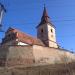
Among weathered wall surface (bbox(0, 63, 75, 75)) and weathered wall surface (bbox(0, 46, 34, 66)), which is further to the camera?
weathered wall surface (bbox(0, 46, 34, 66))

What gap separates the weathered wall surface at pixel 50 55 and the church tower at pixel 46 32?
17.2 m

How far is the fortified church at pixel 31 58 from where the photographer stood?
25702 millimetres

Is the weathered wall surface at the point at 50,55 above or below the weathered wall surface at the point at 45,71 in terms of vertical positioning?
above

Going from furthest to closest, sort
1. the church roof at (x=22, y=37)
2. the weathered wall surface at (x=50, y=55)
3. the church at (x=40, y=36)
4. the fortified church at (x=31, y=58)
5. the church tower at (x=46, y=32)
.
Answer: the church tower at (x=46, y=32)
the church roof at (x=22, y=37)
the church at (x=40, y=36)
the weathered wall surface at (x=50, y=55)
the fortified church at (x=31, y=58)

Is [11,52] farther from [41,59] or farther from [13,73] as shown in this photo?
[13,73]

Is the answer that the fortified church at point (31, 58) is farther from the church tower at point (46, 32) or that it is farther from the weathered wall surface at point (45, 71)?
the church tower at point (46, 32)

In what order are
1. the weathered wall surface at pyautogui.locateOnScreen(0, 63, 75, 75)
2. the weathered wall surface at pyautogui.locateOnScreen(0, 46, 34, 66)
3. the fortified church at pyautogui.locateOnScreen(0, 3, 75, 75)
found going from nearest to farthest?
the weathered wall surface at pyautogui.locateOnScreen(0, 63, 75, 75) < the fortified church at pyautogui.locateOnScreen(0, 3, 75, 75) < the weathered wall surface at pyautogui.locateOnScreen(0, 46, 34, 66)

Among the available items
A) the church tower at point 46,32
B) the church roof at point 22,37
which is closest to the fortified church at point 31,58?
the church roof at point 22,37

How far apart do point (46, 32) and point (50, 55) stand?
69.6ft

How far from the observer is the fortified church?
84.3 ft

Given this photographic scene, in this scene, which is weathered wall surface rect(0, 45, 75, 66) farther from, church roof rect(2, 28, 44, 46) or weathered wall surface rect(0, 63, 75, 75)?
church roof rect(2, 28, 44, 46)

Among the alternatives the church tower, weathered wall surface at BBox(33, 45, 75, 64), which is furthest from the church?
weathered wall surface at BBox(33, 45, 75, 64)

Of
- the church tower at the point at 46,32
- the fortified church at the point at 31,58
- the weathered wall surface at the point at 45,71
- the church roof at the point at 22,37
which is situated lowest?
the weathered wall surface at the point at 45,71

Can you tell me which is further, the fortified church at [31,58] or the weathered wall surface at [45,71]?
the fortified church at [31,58]
